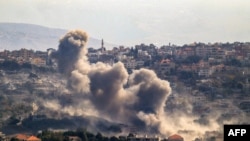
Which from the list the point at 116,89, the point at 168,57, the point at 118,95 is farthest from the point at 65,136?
the point at 168,57

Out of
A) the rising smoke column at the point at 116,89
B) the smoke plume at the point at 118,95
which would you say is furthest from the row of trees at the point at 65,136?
the rising smoke column at the point at 116,89

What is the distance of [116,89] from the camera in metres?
76.6

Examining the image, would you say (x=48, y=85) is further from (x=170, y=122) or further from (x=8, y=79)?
(x=170, y=122)

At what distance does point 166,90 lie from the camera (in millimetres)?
76188

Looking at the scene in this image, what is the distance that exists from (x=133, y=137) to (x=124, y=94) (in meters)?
17.3

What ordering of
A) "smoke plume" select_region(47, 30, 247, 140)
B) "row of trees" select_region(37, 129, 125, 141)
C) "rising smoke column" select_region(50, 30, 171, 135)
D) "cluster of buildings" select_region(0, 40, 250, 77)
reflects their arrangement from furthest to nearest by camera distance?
"cluster of buildings" select_region(0, 40, 250, 77) < "rising smoke column" select_region(50, 30, 171, 135) < "smoke plume" select_region(47, 30, 247, 140) < "row of trees" select_region(37, 129, 125, 141)

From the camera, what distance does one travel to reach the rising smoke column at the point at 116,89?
7406 centimetres

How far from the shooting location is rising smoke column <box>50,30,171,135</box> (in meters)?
74.1

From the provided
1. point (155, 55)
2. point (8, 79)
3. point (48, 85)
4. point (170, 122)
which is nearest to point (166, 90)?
point (170, 122)

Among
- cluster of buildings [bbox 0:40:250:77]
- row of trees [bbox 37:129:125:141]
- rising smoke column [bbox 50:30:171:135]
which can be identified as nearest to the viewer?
row of trees [bbox 37:129:125:141]

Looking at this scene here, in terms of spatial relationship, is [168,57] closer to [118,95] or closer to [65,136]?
[118,95]

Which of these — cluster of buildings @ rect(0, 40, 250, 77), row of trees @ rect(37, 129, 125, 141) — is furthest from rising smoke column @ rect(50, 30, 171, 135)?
cluster of buildings @ rect(0, 40, 250, 77)

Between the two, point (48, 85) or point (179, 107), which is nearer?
point (179, 107)

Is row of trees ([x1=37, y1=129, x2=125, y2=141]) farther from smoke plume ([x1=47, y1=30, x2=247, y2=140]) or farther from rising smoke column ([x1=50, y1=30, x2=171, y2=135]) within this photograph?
rising smoke column ([x1=50, y1=30, x2=171, y2=135])
